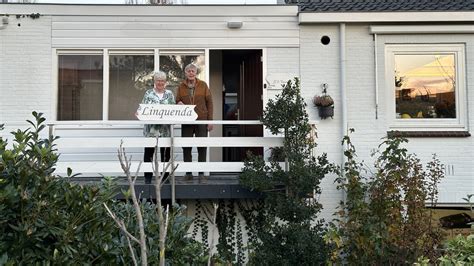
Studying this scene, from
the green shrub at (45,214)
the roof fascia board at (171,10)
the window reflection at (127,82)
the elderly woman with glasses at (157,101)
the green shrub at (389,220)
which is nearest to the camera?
the green shrub at (45,214)

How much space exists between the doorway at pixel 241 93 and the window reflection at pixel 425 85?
2.25 meters

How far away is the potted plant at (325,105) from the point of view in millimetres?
7344

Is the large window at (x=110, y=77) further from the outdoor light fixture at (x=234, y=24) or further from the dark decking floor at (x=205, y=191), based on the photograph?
the dark decking floor at (x=205, y=191)

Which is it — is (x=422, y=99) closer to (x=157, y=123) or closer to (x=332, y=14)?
(x=332, y=14)

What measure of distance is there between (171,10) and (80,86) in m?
1.92

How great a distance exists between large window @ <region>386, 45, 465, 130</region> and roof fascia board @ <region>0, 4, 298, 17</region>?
1.91 metres

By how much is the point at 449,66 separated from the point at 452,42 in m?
0.39

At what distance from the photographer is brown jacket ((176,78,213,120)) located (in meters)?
6.95

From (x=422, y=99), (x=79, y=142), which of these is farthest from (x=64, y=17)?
(x=422, y=99)

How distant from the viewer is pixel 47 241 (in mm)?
2971

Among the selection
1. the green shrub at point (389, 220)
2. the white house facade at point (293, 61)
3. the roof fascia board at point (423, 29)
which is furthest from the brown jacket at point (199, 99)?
the roof fascia board at point (423, 29)

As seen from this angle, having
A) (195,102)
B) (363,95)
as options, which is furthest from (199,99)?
(363,95)

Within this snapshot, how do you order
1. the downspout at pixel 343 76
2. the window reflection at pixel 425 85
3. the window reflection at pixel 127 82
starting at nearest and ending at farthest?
the downspout at pixel 343 76 < the window reflection at pixel 425 85 < the window reflection at pixel 127 82

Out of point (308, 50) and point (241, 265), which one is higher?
point (308, 50)
